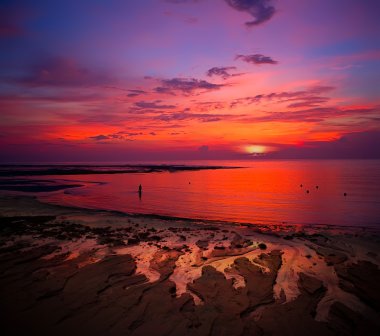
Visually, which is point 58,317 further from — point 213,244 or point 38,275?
point 213,244

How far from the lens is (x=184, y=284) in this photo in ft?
34.6

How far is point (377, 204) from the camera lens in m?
38.1

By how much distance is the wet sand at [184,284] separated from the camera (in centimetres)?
795

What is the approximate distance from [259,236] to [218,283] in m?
9.60

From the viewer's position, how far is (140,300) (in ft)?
30.1

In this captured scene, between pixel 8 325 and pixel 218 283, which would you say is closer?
pixel 8 325

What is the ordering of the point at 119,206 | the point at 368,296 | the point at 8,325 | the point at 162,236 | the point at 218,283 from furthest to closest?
the point at 119,206
the point at 162,236
the point at 218,283
the point at 368,296
the point at 8,325

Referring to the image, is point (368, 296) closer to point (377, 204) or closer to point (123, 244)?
point (123, 244)

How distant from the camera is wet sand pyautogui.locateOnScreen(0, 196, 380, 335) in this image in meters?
7.95

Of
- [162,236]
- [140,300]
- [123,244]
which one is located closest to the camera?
[140,300]

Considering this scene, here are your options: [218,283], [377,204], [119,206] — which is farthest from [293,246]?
[377,204]

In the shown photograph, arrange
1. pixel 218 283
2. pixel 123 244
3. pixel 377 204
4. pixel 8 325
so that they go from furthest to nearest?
pixel 377 204
pixel 123 244
pixel 218 283
pixel 8 325

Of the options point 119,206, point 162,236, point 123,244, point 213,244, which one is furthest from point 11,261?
point 119,206

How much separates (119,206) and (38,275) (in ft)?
79.1
